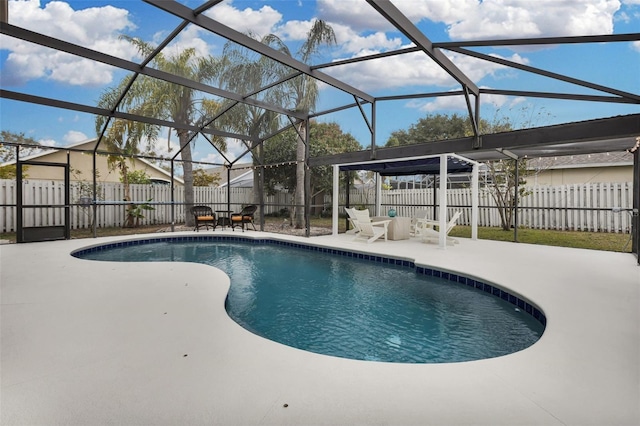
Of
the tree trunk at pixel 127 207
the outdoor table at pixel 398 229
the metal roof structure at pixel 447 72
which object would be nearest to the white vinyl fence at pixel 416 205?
the tree trunk at pixel 127 207

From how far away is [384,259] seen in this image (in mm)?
6738

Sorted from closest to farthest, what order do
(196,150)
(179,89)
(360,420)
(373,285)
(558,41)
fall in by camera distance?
(360,420), (558,41), (373,285), (179,89), (196,150)

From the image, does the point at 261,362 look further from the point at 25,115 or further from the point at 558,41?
the point at 25,115

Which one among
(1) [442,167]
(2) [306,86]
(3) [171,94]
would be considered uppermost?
(2) [306,86]

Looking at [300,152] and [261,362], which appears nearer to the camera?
[261,362]

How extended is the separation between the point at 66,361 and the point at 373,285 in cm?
385

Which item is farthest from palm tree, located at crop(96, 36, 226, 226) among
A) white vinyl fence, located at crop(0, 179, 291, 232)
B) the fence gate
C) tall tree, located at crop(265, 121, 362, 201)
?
tall tree, located at crop(265, 121, 362, 201)

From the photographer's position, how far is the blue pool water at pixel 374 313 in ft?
9.75

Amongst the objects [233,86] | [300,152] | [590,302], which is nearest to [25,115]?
[233,86]

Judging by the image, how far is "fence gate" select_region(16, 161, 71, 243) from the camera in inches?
320

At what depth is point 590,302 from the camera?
3463 millimetres

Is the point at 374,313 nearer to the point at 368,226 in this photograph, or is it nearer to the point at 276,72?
the point at 368,226

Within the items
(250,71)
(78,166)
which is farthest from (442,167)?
(78,166)

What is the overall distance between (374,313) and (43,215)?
11.7m
